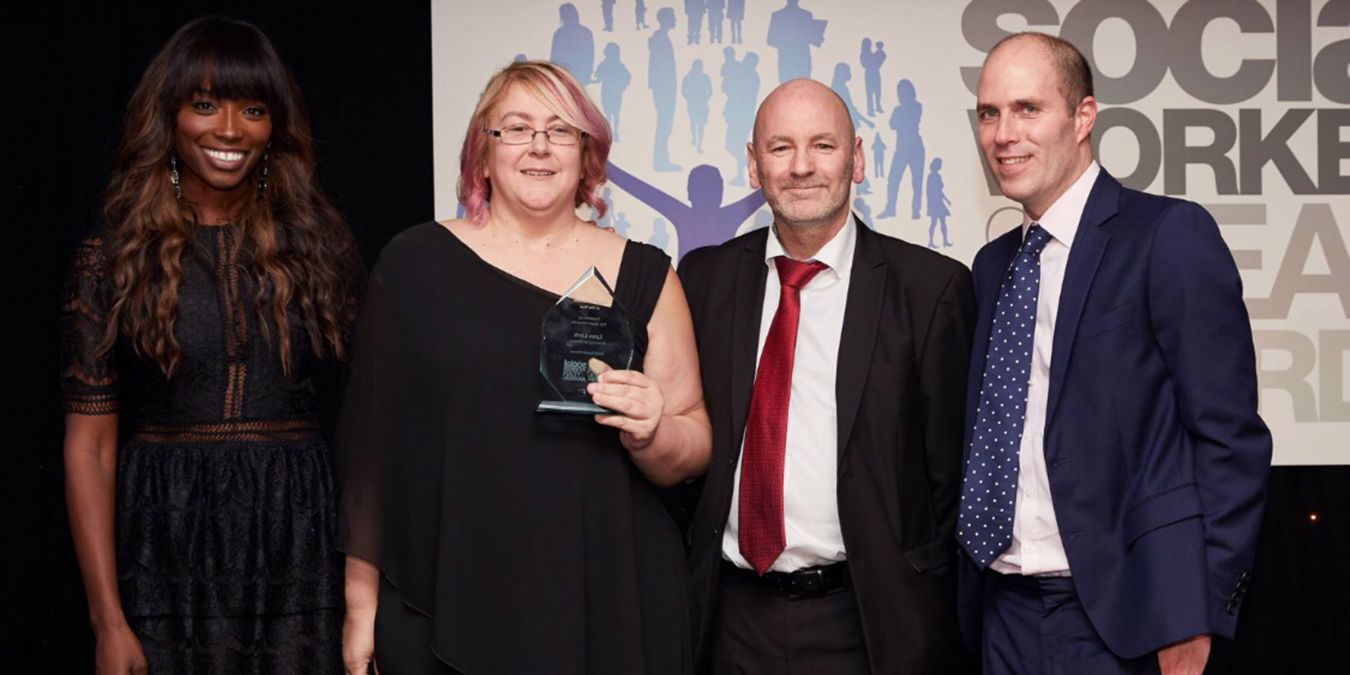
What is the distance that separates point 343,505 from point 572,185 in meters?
0.73

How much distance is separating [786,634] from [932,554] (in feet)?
1.08

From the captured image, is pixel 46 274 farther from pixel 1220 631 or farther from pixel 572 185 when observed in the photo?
pixel 1220 631

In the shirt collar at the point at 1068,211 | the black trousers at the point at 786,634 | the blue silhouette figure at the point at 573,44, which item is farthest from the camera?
the blue silhouette figure at the point at 573,44

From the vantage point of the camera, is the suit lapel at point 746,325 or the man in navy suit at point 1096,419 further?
the suit lapel at point 746,325

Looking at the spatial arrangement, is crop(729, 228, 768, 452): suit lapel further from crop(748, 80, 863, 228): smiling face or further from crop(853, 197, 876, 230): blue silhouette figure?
crop(853, 197, 876, 230): blue silhouette figure

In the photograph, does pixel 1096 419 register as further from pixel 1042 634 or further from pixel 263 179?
pixel 263 179

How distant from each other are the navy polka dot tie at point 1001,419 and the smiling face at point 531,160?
868 millimetres

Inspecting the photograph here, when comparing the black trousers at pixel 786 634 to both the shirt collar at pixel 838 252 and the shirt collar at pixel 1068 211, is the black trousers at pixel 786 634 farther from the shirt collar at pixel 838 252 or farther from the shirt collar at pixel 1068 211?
the shirt collar at pixel 1068 211

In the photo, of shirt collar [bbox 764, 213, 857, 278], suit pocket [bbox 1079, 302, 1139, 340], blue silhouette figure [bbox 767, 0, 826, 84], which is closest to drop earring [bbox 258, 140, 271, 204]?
shirt collar [bbox 764, 213, 857, 278]

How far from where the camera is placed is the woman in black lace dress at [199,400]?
100.0 inches

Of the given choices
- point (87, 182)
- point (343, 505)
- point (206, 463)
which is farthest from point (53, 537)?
point (343, 505)

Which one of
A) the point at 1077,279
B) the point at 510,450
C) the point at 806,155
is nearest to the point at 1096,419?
the point at 1077,279

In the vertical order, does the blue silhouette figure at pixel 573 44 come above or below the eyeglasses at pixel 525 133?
above

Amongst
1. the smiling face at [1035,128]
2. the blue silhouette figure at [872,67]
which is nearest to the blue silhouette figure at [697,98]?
the blue silhouette figure at [872,67]
